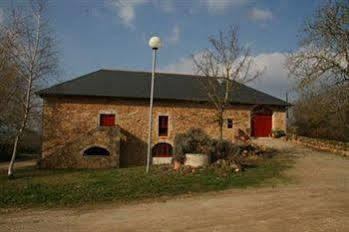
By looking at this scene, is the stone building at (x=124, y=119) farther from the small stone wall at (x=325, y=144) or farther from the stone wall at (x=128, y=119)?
the small stone wall at (x=325, y=144)

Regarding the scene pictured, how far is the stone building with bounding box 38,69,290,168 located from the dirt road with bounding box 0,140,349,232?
42.9ft

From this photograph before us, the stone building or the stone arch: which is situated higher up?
the stone building

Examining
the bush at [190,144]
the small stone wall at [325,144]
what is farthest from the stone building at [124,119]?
the bush at [190,144]

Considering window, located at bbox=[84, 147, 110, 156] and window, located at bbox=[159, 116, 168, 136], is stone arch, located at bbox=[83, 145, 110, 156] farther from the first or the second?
window, located at bbox=[159, 116, 168, 136]

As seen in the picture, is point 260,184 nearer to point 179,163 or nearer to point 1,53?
point 179,163

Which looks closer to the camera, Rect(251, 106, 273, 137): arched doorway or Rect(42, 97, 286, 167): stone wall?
Rect(42, 97, 286, 167): stone wall

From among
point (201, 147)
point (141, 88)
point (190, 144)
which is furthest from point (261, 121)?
point (190, 144)

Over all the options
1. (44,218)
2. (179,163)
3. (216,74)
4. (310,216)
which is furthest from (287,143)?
(44,218)

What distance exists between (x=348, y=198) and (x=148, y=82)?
19391mm

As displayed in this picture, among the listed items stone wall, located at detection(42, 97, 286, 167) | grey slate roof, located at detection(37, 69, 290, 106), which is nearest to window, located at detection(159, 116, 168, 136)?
stone wall, located at detection(42, 97, 286, 167)

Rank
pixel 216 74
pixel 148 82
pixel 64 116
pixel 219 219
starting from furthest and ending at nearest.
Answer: pixel 148 82 < pixel 64 116 < pixel 216 74 < pixel 219 219

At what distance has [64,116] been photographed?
24609 mm

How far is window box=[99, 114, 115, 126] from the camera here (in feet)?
82.0

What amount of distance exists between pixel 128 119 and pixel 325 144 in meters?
12.5
